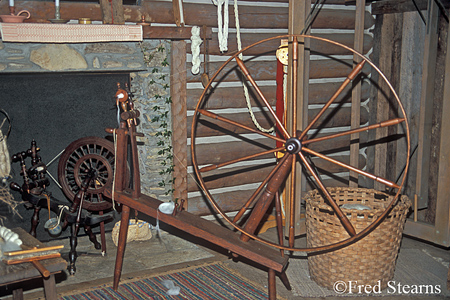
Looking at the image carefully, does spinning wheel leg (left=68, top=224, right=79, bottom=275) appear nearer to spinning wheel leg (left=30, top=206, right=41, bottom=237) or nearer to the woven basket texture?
spinning wheel leg (left=30, top=206, right=41, bottom=237)

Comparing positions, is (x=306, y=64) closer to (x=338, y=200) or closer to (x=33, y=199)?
(x=338, y=200)

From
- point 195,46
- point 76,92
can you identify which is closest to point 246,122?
point 195,46

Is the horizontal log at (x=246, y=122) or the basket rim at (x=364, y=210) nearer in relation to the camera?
the basket rim at (x=364, y=210)

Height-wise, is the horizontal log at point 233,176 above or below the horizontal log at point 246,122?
below

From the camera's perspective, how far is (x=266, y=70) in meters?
5.14

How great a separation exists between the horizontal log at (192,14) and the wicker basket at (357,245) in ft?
7.02

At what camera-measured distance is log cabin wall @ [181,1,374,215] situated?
4922 mm

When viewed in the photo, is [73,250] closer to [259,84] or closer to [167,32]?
[167,32]

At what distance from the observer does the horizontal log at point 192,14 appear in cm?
405

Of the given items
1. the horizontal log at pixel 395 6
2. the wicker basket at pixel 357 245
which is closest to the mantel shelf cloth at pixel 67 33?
the wicker basket at pixel 357 245

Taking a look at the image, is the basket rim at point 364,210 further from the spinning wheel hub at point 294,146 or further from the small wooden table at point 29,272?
the small wooden table at point 29,272

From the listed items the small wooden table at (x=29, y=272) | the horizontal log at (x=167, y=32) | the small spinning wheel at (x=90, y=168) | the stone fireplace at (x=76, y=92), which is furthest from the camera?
the horizontal log at (x=167, y=32)

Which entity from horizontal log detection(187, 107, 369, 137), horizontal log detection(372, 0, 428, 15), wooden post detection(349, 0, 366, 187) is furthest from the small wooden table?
horizontal log detection(372, 0, 428, 15)

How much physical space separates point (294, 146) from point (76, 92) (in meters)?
2.55
